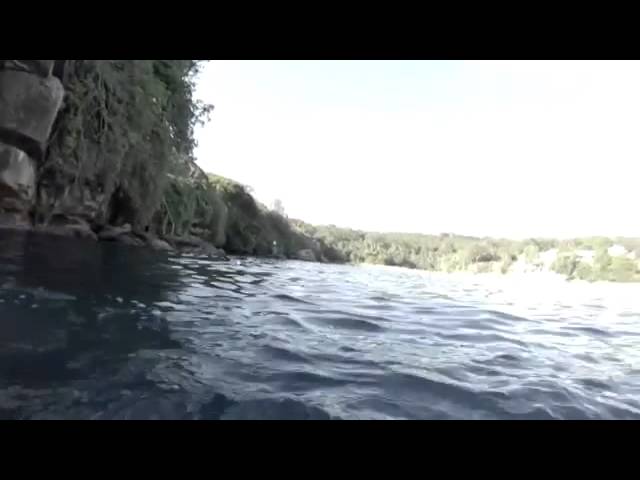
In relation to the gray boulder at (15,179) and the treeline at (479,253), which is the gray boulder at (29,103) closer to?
the gray boulder at (15,179)

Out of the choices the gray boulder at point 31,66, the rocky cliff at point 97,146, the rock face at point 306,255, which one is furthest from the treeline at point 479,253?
the gray boulder at point 31,66

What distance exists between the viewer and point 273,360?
2961 mm

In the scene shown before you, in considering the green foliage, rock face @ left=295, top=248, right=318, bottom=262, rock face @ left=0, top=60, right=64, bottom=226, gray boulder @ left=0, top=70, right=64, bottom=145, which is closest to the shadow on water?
rock face @ left=0, top=60, right=64, bottom=226

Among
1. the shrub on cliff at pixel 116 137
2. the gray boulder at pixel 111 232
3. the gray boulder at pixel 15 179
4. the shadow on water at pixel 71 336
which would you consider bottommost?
the shadow on water at pixel 71 336

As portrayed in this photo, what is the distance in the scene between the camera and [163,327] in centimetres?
359

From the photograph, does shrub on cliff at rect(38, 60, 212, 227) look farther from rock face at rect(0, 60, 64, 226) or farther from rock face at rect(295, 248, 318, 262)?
rock face at rect(295, 248, 318, 262)

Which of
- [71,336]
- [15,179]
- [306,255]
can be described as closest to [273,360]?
[71,336]

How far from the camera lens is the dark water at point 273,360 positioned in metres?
2.16

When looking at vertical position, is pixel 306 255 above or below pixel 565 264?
below

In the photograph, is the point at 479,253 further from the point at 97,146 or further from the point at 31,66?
the point at 31,66

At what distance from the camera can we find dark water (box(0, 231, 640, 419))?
7.09ft

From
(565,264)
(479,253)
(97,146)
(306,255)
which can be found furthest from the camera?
(479,253)
